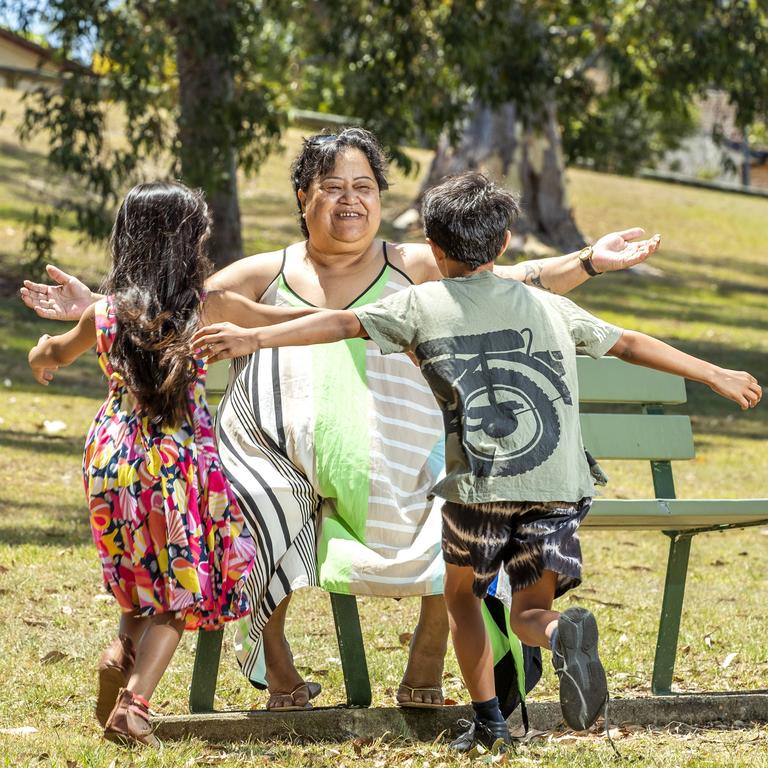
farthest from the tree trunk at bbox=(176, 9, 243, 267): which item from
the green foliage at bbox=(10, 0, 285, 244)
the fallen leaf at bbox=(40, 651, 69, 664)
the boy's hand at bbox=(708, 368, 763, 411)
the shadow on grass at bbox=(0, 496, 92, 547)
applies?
the boy's hand at bbox=(708, 368, 763, 411)

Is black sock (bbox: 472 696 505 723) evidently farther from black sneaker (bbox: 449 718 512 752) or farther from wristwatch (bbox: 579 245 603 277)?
wristwatch (bbox: 579 245 603 277)

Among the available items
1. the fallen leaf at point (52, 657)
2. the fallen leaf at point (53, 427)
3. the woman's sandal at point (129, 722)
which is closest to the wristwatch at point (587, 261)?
the woman's sandal at point (129, 722)

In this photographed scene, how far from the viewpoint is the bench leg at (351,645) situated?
13.3ft

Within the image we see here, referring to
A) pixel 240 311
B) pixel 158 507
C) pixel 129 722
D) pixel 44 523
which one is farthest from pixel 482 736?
pixel 44 523

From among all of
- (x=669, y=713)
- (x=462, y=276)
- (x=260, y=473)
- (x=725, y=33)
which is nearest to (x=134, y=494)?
(x=260, y=473)

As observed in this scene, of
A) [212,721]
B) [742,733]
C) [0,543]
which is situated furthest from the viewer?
[0,543]

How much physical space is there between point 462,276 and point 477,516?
0.65 m

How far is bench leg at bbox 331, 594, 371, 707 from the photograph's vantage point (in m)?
4.05

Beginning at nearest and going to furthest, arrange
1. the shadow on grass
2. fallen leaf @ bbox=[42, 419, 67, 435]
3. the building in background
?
the shadow on grass → fallen leaf @ bbox=[42, 419, 67, 435] → the building in background

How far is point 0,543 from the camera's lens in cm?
652

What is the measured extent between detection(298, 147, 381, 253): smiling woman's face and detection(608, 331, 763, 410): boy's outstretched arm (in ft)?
3.31

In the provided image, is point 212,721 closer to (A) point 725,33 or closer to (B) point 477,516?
(B) point 477,516

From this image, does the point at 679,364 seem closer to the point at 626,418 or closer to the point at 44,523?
the point at 626,418

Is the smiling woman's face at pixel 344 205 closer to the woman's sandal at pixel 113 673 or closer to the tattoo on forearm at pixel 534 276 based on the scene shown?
the tattoo on forearm at pixel 534 276
